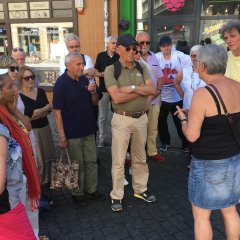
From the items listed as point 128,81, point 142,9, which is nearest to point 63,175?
point 128,81

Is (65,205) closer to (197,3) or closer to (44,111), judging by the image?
(44,111)

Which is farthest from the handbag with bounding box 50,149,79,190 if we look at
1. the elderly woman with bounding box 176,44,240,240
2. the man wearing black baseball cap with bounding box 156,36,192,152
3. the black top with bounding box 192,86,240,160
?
the man wearing black baseball cap with bounding box 156,36,192,152

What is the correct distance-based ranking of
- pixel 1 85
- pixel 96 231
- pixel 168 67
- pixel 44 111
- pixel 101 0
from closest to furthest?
pixel 1 85 → pixel 96 231 → pixel 44 111 → pixel 168 67 → pixel 101 0

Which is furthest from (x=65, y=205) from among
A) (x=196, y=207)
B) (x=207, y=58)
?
(x=207, y=58)

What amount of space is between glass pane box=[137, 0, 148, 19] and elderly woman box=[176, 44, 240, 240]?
6.36 meters

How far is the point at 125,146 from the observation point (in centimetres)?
371

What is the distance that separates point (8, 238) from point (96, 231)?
157 cm

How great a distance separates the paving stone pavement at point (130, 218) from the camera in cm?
333

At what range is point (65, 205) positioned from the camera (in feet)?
12.9

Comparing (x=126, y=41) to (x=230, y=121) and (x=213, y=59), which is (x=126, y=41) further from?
(x=230, y=121)

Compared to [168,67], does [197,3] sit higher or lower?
higher

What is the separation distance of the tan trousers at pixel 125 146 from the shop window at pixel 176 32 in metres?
5.47

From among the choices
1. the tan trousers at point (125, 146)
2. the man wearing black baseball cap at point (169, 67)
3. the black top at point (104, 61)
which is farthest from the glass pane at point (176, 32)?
the tan trousers at point (125, 146)

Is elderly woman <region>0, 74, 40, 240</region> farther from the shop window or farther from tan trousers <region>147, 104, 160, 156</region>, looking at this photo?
the shop window
